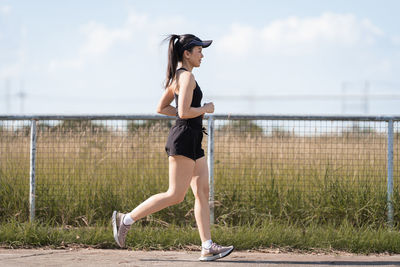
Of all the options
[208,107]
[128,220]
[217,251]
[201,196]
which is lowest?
[217,251]

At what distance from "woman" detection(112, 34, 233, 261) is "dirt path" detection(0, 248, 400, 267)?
11.6 inches

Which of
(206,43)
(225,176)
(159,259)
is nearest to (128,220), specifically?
(159,259)

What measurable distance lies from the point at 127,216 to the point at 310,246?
2.02 metres

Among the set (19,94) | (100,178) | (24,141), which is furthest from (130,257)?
(19,94)

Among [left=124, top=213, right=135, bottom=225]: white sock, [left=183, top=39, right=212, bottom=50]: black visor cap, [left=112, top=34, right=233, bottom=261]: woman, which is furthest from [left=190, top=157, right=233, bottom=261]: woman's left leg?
[left=183, top=39, right=212, bottom=50]: black visor cap

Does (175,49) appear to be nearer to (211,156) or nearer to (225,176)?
(211,156)

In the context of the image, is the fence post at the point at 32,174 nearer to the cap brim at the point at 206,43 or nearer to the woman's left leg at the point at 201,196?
the woman's left leg at the point at 201,196

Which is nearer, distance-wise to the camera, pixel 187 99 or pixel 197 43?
pixel 187 99

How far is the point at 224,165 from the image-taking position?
7160 mm

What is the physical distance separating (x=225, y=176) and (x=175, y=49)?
7.95ft

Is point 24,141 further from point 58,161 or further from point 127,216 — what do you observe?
point 127,216

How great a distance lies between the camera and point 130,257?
5531 millimetres

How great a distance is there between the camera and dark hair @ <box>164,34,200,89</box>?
17.1 feet

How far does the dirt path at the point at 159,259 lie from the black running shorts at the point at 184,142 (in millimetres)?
1040
